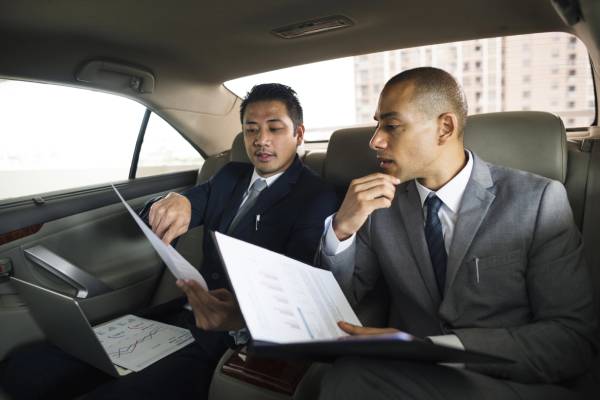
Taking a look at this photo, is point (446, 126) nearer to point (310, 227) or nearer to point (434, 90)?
point (434, 90)

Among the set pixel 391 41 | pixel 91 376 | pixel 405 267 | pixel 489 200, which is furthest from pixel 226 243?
pixel 391 41

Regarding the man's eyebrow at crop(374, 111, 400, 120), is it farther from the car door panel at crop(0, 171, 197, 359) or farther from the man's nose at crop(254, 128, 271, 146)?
the car door panel at crop(0, 171, 197, 359)

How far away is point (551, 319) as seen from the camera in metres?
1.03

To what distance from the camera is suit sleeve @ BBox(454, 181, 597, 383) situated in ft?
3.18

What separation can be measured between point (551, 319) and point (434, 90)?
685 mm

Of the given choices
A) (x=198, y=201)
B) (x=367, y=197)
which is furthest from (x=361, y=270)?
(x=198, y=201)

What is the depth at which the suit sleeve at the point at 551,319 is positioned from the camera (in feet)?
3.18

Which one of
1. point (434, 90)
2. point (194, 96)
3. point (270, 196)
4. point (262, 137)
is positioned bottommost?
point (270, 196)

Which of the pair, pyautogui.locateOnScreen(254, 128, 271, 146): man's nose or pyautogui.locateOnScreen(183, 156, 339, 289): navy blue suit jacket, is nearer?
pyautogui.locateOnScreen(183, 156, 339, 289): navy blue suit jacket

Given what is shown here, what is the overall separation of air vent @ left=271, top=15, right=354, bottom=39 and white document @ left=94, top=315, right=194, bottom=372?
137 centimetres

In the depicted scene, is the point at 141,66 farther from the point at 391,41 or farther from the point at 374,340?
the point at 374,340

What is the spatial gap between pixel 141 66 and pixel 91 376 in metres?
1.48

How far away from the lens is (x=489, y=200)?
1.17m

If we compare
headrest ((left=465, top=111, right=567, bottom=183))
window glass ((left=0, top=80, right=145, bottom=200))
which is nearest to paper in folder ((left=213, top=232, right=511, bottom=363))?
headrest ((left=465, top=111, right=567, bottom=183))
